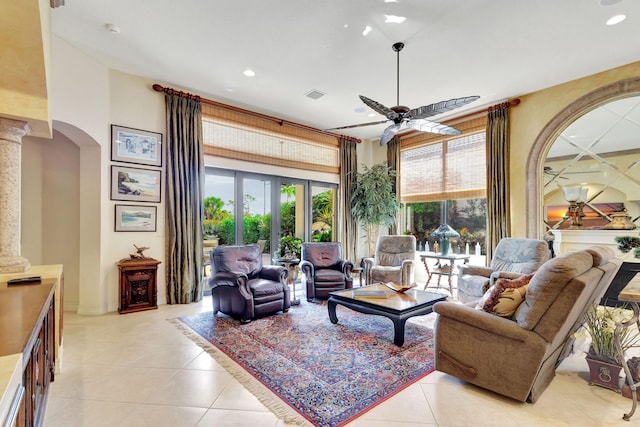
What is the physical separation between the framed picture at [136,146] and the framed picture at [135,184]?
0.13 meters

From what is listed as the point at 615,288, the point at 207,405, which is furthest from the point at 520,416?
the point at 615,288

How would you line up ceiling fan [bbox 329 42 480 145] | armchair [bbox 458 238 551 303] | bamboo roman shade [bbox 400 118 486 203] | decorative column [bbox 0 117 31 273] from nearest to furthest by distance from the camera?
decorative column [bbox 0 117 31 273], ceiling fan [bbox 329 42 480 145], armchair [bbox 458 238 551 303], bamboo roman shade [bbox 400 118 486 203]

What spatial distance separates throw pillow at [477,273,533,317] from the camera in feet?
7.47

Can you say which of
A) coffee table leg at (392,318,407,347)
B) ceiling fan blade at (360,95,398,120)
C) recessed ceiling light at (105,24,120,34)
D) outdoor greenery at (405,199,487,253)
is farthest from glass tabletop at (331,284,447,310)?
recessed ceiling light at (105,24,120,34)

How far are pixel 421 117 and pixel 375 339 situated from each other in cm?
242

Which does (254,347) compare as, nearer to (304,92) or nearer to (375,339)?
(375,339)

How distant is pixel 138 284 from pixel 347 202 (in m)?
4.24

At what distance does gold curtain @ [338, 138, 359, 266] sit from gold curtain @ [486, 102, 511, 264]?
8.93 ft

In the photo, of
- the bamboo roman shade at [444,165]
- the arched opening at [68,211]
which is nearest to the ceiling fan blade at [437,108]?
the bamboo roman shade at [444,165]

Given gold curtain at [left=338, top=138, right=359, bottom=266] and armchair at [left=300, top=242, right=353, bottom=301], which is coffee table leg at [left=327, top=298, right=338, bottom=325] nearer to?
armchair at [left=300, top=242, right=353, bottom=301]

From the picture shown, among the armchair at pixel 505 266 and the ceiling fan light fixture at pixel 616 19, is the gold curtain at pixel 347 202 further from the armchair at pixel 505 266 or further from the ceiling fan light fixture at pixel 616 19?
the ceiling fan light fixture at pixel 616 19

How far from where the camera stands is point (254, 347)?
3.16 m

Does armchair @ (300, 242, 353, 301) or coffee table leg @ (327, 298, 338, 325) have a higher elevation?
armchair @ (300, 242, 353, 301)

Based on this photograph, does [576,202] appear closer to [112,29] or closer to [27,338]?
[27,338]
